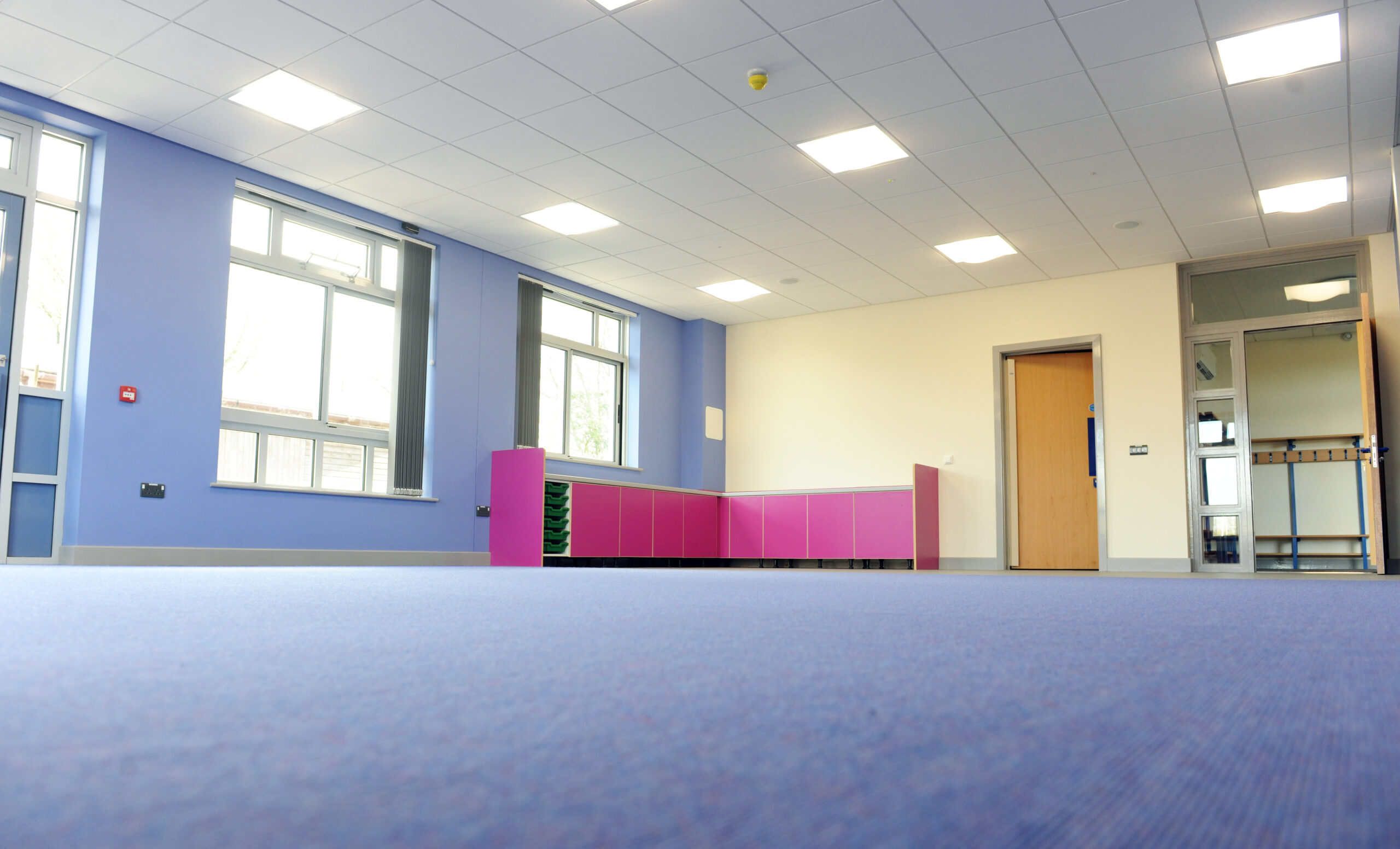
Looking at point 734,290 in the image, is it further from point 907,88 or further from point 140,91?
point 140,91

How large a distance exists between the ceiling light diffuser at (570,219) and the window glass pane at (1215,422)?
553cm

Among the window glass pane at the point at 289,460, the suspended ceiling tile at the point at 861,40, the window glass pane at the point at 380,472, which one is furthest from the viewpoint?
the window glass pane at the point at 380,472

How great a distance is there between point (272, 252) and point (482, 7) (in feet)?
10.7

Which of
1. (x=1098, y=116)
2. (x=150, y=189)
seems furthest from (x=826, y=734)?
(x=150, y=189)

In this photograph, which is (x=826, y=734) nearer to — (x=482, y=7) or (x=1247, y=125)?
(x=482, y=7)

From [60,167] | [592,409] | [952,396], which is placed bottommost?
[592,409]

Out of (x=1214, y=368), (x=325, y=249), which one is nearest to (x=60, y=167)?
(x=325, y=249)

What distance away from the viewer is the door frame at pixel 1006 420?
8805 mm

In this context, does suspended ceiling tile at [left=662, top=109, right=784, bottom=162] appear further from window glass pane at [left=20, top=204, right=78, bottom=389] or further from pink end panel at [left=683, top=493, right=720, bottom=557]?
pink end panel at [left=683, top=493, right=720, bottom=557]

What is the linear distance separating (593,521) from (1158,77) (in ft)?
18.8

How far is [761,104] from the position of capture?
5.92 meters

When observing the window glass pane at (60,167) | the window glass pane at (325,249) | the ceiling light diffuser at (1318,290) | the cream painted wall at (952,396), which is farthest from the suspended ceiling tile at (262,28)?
the ceiling light diffuser at (1318,290)

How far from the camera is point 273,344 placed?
7.27 meters

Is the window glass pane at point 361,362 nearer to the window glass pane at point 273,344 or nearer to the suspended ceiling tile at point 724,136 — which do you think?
the window glass pane at point 273,344
